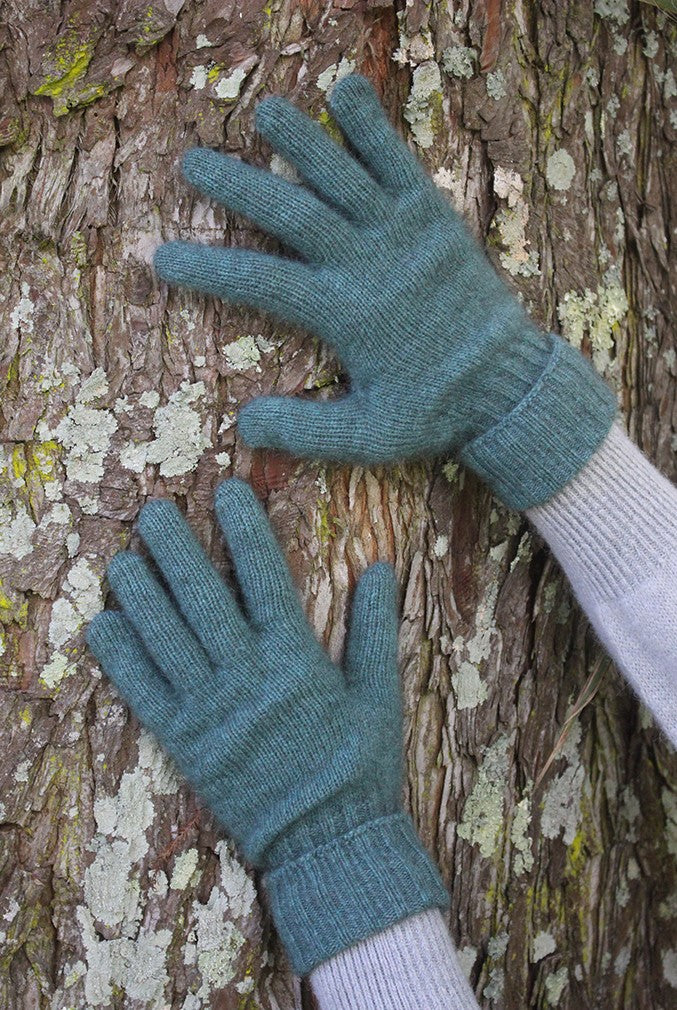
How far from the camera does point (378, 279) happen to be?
125cm

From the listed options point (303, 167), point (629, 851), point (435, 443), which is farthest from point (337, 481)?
point (629, 851)

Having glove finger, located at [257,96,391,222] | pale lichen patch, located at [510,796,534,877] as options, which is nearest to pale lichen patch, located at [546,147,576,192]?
Answer: glove finger, located at [257,96,391,222]

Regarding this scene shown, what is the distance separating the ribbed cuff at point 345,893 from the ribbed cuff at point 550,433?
1.75ft

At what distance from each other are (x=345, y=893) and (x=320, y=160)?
1.01 meters

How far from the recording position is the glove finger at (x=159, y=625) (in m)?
1.23

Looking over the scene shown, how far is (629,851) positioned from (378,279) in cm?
119

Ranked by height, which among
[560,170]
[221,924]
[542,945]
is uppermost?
[560,170]

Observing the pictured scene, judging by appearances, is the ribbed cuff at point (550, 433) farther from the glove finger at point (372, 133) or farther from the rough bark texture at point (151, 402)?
the glove finger at point (372, 133)

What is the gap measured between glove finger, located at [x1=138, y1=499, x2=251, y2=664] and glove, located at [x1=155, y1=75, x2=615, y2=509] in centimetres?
17

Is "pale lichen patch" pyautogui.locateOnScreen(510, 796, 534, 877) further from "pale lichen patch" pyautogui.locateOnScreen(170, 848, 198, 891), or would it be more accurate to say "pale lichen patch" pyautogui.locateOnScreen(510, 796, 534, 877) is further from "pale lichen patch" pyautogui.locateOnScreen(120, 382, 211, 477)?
"pale lichen patch" pyautogui.locateOnScreen(120, 382, 211, 477)

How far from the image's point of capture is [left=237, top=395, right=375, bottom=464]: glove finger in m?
1.26

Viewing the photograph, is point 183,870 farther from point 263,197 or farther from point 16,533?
point 263,197

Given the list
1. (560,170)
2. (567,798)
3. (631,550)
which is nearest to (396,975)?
(567,798)

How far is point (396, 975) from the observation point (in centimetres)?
118
